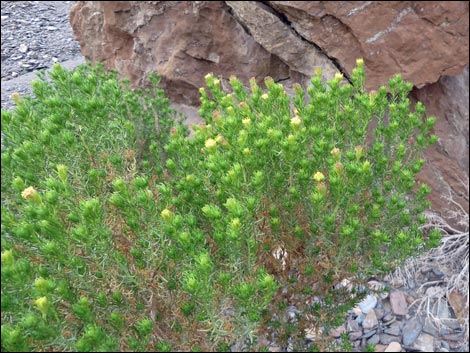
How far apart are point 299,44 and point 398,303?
2.18 m

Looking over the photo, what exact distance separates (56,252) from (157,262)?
1.49ft

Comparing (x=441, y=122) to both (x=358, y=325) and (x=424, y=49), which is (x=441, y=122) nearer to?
(x=424, y=49)

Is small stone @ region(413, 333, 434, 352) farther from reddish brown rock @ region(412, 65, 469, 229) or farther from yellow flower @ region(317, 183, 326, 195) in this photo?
yellow flower @ region(317, 183, 326, 195)

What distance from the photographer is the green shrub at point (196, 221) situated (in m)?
1.96

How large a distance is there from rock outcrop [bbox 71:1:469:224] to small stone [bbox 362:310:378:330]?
1.12m

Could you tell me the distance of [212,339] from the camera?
2.36 meters

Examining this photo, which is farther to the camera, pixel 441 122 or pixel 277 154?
pixel 441 122

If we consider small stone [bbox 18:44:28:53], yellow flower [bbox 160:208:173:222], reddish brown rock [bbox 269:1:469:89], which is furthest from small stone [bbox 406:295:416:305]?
small stone [bbox 18:44:28:53]

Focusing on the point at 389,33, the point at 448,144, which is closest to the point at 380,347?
the point at 448,144

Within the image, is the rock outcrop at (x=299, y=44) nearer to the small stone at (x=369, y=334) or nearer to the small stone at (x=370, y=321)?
the small stone at (x=370, y=321)

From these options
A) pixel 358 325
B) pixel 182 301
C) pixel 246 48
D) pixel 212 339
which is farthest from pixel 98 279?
pixel 246 48

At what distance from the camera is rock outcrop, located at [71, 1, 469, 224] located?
3602mm

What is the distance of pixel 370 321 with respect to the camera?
3811 mm

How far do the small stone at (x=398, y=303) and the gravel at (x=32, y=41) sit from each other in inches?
135
